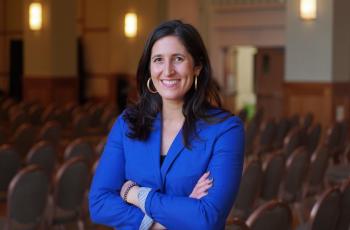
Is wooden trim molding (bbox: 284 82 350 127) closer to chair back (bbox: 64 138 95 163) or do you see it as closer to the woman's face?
chair back (bbox: 64 138 95 163)

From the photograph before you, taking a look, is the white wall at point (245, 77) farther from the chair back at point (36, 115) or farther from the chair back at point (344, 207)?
the chair back at point (344, 207)

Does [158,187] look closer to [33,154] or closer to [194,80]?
[194,80]

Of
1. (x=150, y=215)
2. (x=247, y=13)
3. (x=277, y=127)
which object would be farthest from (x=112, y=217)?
(x=247, y=13)

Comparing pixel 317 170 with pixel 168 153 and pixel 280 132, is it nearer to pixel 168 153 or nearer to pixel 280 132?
pixel 280 132

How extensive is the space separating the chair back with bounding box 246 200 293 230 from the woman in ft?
3.18

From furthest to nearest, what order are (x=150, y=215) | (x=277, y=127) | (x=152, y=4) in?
(x=152, y=4)
(x=277, y=127)
(x=150, y=215)

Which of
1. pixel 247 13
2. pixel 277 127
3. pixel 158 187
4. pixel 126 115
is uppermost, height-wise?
pixel 247 13

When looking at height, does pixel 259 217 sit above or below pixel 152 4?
below

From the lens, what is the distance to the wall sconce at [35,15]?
1509 cm

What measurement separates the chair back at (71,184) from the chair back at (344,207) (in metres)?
2.15

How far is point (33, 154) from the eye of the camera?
21.2 ft

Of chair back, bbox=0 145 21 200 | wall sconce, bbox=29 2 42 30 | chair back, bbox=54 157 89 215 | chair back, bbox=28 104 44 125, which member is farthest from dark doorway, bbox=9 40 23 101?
chair back, bbox=54 157 89 215

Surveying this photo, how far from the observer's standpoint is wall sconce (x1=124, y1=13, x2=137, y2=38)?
15.9 metres

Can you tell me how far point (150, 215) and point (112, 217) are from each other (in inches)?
5.9
